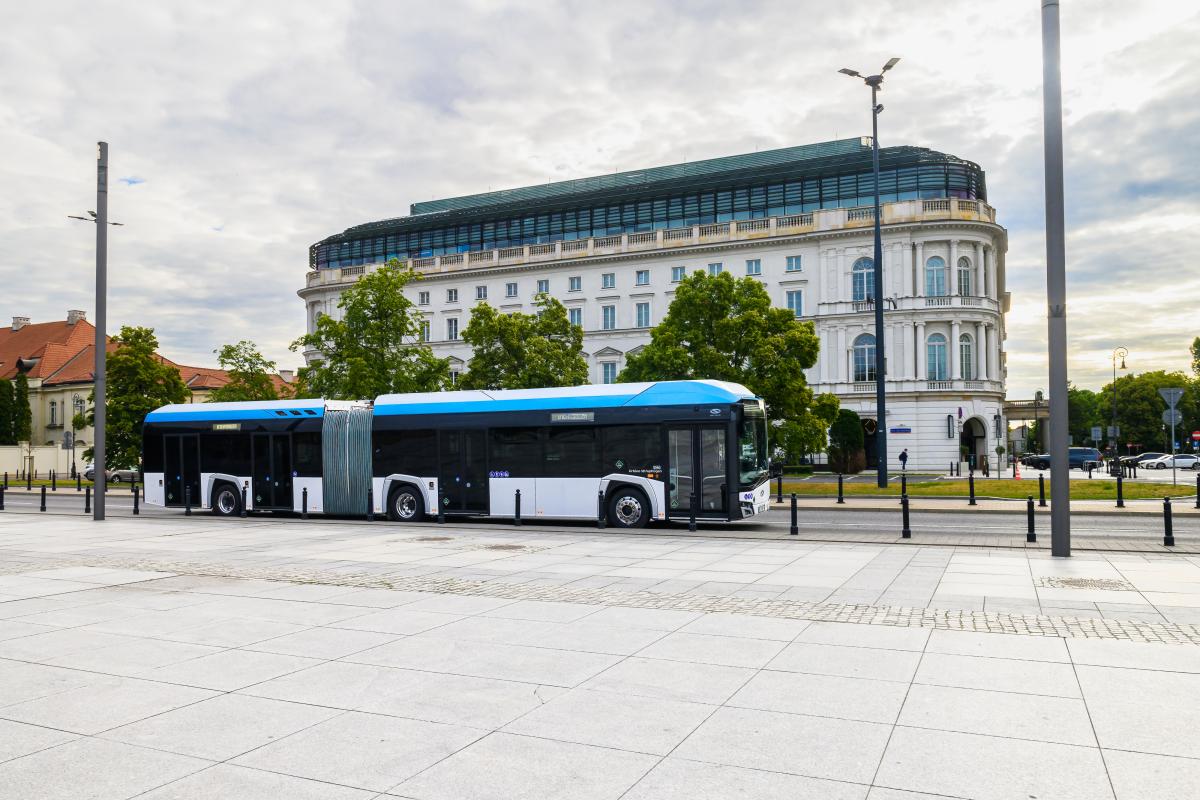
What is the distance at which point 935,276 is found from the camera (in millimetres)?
63156

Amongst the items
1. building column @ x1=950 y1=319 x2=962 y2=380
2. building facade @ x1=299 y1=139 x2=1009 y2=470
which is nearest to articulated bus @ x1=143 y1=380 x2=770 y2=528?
building facade @ x1=299 y1=139 x2=1009 y2=470

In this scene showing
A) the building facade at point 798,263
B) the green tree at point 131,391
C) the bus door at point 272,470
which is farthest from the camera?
the building facade at point 798,263

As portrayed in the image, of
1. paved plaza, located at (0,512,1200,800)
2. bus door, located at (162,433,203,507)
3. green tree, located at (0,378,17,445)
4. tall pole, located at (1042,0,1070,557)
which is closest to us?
paved plaza, located at (0,512,1200,800)

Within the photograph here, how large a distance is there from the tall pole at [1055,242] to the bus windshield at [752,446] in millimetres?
7005

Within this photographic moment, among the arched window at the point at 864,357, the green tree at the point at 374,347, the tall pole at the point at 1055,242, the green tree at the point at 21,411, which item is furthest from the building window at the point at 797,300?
the green tree at the point at 21,411

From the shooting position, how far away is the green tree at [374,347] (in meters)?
43.2

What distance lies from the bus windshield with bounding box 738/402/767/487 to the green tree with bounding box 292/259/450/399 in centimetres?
2504

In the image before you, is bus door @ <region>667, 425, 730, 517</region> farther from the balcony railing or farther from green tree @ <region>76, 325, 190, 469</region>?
the balcony railing

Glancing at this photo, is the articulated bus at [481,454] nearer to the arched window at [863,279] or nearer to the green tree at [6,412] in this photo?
the arched window at [863,279]

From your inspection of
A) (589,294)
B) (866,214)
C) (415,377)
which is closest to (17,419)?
(589,294)

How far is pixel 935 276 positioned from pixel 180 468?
5128 cm

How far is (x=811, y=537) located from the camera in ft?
60.5

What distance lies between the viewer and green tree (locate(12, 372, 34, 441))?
84.8 metres

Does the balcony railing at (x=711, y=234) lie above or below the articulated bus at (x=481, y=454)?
above
